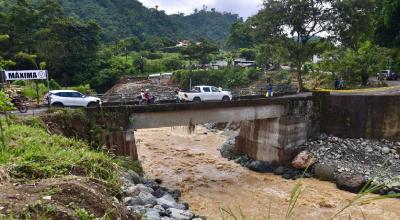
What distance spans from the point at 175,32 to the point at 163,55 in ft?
163

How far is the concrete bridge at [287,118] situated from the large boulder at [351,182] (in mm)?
5174

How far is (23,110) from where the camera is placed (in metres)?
20.2

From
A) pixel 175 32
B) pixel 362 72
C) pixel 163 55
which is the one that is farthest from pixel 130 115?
pixel 175 32

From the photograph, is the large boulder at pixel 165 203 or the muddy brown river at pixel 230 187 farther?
the muddy brown river at pixel 230 187

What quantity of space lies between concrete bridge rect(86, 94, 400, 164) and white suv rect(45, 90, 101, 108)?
4.17m

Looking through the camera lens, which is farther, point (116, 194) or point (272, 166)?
point (272, 166)

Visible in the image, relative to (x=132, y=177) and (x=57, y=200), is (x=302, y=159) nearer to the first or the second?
(x=132, y=177)

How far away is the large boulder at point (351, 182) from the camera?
21.3 meters

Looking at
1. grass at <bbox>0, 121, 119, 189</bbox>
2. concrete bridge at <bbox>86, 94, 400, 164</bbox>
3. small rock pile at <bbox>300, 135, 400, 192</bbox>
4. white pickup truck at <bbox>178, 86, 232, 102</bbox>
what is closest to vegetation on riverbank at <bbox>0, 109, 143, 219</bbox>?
grass at <bbox>0, 121, 119, 189</bbox>

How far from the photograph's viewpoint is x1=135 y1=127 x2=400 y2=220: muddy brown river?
1812 centimetres

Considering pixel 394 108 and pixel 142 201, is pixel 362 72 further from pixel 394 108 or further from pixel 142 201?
pixel 142 201

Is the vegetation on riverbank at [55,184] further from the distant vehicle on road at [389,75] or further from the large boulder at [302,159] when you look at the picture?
the distant vehicle on road at [389,75]

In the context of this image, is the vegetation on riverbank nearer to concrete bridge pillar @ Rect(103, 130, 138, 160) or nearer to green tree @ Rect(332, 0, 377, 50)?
concrete bridge pillar @ Rect(103, 130, 138, 160)

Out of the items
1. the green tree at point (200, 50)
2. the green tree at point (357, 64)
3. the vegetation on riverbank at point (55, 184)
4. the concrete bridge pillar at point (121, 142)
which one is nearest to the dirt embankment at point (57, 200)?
the vegetation on riverbank at point (55, 184)
